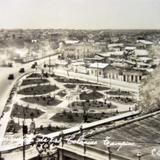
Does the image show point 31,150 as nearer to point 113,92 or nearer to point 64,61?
point 113,92

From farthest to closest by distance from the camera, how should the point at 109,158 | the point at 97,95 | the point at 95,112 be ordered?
the point at 97,95 < the point at 95,112 < the point at 109,158

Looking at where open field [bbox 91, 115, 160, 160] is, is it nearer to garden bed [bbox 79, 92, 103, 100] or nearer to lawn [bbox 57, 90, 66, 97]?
garden bed [bbox 79, 92, 103, 100]

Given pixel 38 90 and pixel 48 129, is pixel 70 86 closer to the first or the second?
pixel 38 90

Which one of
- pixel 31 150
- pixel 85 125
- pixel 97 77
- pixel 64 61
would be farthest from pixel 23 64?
pixel 31 150

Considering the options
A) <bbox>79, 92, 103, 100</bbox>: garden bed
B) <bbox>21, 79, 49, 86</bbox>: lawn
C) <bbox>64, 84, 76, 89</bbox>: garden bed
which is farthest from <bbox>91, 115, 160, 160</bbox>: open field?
<bbox>21, 79, 49, 86</bbox>: lawn

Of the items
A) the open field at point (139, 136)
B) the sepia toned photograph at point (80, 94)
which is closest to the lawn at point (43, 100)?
the sepia toned photograph at point (80, 94)

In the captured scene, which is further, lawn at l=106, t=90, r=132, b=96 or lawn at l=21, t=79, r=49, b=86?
lawn at l=21, t=79, r=49, b=86
